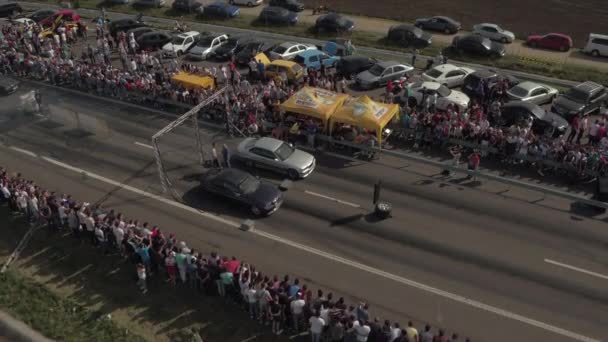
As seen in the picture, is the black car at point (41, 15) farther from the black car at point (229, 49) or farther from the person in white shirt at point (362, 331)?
the person in white shirt at point (362, 331)

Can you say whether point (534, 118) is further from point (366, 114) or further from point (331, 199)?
point (331, 199)

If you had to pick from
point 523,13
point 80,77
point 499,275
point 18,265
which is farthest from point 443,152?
point 523,13

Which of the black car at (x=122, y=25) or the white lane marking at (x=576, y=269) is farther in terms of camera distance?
the black car at (x=122, y=25)

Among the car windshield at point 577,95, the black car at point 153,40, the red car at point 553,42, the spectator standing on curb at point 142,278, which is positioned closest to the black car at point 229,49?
the black car at point 153,40

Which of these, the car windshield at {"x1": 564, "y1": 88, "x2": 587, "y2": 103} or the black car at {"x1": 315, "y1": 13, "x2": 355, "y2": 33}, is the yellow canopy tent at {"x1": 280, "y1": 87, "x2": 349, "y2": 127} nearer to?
the car windshield at {"x1": 564, "y1": 88, "x2": 587, "y2": 103}

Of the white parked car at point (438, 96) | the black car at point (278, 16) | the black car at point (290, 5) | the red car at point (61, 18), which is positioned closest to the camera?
the white parked car at point (438, 96)

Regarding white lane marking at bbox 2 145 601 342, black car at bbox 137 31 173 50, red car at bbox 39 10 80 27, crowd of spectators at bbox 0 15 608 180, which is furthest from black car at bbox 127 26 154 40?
white lane marking at bbox 2 145 601 342

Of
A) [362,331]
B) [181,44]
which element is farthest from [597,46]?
[362,331]
